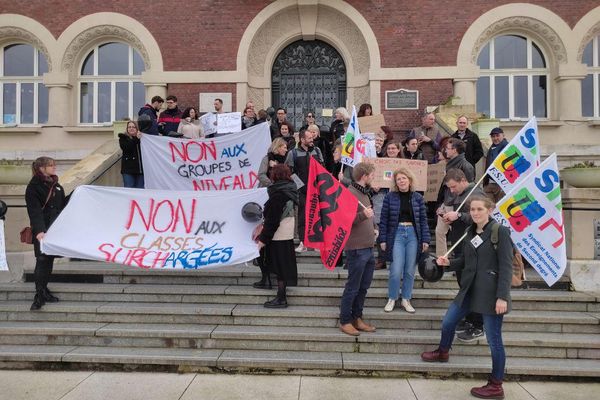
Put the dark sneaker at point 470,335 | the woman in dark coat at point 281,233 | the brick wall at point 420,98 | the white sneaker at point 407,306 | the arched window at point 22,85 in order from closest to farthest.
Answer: the dark sneaker at point 470,335 → the white sneaker at point 407,306 → the woman in dark coat at point 281,233 → the brick wall at point 420,98 → the arched window at point 22,85

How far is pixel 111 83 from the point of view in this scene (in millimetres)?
14594

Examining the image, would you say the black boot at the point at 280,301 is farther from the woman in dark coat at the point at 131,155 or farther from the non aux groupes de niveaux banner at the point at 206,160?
the woman in dark coat at the point at 131,155

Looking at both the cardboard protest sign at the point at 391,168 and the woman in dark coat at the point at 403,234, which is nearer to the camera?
the woman in dark coat at the point at 403,234

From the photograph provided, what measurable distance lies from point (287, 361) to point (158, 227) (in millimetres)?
2951

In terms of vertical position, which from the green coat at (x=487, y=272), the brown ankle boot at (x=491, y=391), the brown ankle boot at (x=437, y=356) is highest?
the green coat at (x=487, y=272)

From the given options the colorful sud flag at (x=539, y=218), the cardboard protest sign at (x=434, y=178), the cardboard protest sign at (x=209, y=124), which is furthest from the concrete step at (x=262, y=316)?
the cardboard protest sign at (x=209, y=124)

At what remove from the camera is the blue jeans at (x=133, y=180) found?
9.13 metres

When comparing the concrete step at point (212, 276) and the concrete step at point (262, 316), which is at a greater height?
the concrete step at point (212, 276)

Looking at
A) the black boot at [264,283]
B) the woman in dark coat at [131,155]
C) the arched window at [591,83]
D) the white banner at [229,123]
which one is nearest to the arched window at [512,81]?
the arched window at [591,83]

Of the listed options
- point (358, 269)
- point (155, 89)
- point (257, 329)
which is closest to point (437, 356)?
point (358, 269)

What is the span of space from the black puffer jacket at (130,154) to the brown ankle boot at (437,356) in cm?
638

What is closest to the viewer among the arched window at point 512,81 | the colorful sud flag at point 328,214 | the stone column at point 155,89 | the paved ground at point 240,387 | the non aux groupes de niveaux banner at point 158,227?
the paved ground at point 240,387

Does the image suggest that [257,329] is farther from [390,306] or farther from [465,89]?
[465,89]

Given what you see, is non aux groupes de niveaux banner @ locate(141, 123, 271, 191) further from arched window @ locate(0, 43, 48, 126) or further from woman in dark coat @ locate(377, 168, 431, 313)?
A: arched window @ locate(0, 43, 48, 126)
